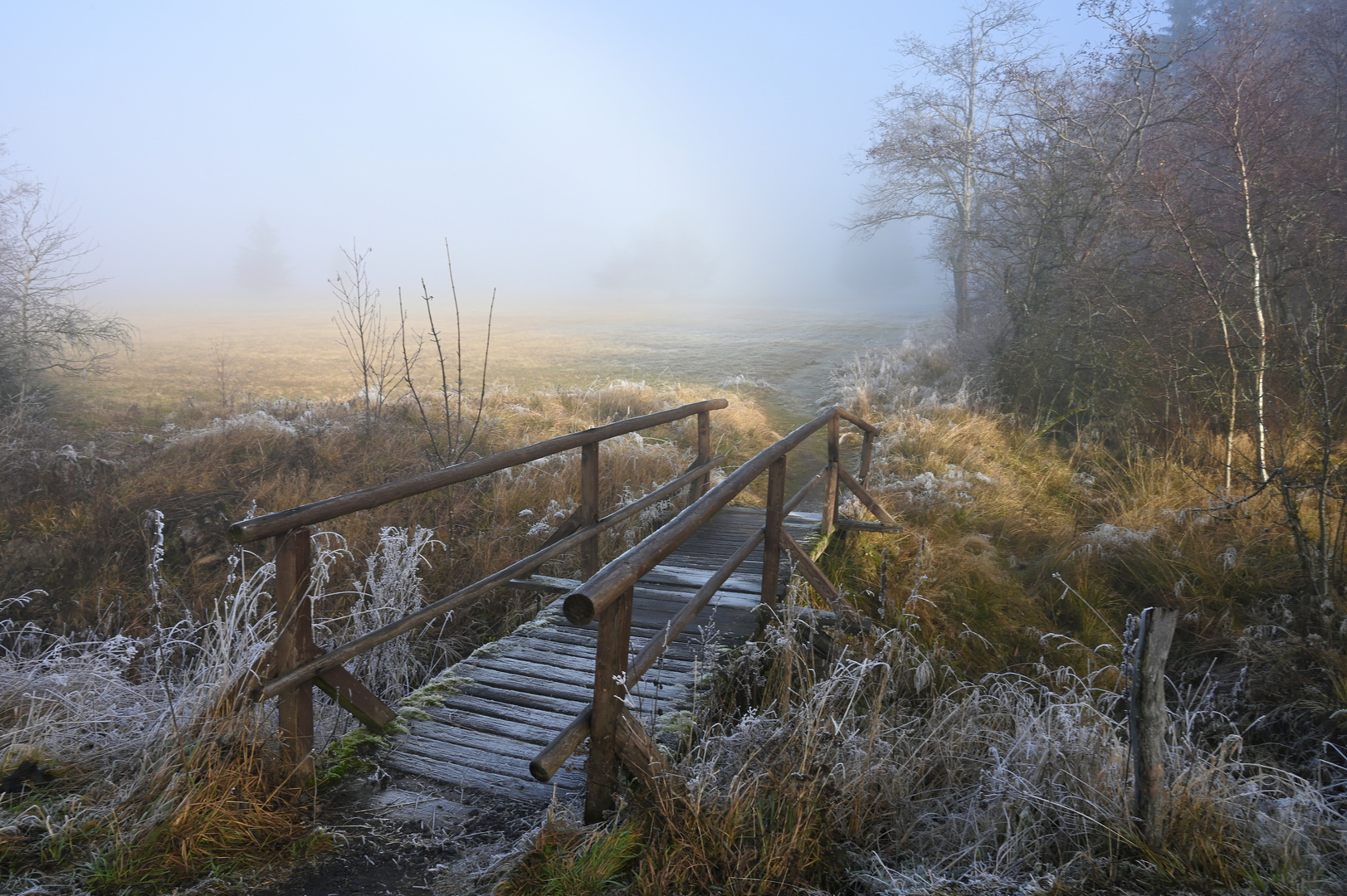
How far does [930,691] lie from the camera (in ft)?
14.9

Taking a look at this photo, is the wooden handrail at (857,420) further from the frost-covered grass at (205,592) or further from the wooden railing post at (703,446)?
the frost-covered grass at (205,592)

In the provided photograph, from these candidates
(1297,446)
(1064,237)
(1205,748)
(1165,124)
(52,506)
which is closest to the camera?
(1205,748)

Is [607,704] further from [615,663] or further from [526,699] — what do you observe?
[526,699]

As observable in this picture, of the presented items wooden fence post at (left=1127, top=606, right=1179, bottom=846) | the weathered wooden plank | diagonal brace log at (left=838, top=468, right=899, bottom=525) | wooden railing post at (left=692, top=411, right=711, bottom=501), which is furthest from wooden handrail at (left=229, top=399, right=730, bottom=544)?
diagonal brace log at (left=838, top=468, right=899, bottom=525)

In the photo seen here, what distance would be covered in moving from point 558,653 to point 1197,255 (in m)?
8.07

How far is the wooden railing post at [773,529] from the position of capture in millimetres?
3814

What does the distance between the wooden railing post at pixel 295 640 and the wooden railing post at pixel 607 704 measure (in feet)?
3.62

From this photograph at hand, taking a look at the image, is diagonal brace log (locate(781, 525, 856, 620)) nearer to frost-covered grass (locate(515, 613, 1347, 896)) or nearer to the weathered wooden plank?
frost-covered grass (locate(515, 613, 1347, 896))

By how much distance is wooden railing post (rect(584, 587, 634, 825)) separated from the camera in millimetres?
2240

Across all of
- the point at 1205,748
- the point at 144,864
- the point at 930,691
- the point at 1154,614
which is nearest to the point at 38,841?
the point at 144,864

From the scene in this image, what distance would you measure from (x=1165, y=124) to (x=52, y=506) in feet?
48.5

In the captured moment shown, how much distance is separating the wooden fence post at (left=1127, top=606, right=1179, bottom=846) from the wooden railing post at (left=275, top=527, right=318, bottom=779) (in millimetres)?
2822

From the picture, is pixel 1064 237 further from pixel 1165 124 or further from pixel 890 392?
pixel 890 392

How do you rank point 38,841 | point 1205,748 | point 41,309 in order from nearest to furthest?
point 38,841, point 1205,748, point 41,309
